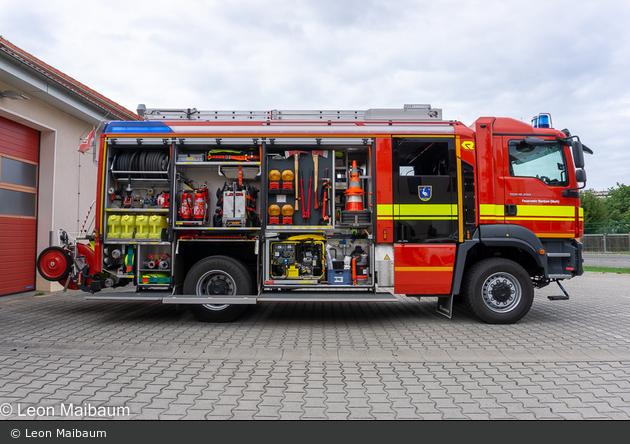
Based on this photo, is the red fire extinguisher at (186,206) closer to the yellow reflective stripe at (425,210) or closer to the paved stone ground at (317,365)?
the paved stone ground at (317,365)

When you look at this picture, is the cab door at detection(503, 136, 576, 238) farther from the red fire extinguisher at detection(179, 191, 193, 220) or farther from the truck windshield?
the red fire extinguisher at detection(179, 191, 193, 220)

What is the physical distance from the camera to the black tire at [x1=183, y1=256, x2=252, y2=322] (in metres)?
5.75

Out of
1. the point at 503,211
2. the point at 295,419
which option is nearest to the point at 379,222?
the point at 503,211

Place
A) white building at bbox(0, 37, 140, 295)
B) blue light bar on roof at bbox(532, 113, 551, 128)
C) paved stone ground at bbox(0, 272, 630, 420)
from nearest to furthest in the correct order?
paved stone ground at bbox(0, 272, 630, 420) < blue light bar on roof at bbox(532, 113, 551, 128) < white building at bbox(0, 37, 140, 295)

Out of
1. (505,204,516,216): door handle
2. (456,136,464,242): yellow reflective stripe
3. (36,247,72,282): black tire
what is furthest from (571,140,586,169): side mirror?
(36,247,72,282): black tire

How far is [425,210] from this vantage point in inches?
226

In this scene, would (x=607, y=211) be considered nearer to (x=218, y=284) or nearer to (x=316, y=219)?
(x=316, y=219)

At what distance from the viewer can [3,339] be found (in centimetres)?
479

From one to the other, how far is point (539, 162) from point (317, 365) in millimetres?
4701

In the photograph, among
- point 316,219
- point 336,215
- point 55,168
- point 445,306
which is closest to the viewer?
point 316,219

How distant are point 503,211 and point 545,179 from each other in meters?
0.87

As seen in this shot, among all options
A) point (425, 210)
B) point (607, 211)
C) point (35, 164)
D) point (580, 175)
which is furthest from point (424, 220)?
point (607, 211)

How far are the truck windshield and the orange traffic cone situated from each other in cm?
239

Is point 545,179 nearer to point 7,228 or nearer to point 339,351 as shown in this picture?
point 339,351
